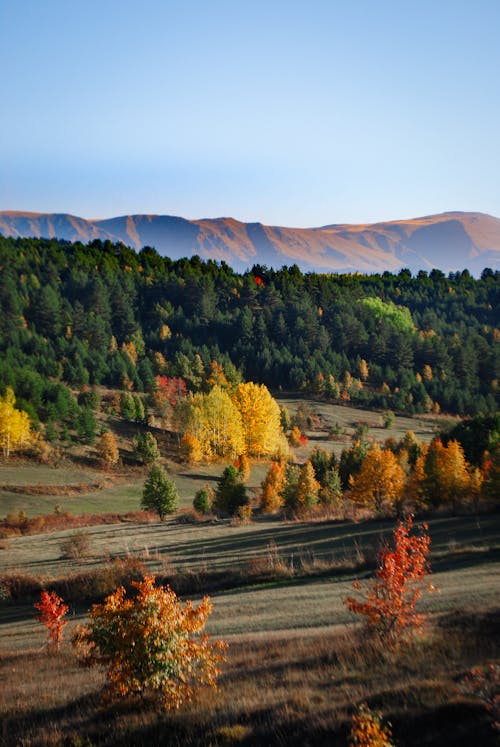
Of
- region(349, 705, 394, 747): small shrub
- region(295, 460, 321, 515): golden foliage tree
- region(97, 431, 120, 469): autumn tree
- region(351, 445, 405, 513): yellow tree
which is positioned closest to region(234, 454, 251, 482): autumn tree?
region(97, 431, 120, 469): autumn tree

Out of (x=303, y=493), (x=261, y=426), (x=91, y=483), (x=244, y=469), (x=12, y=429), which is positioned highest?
(x=12, y=429)

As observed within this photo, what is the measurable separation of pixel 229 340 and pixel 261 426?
72.2 meters

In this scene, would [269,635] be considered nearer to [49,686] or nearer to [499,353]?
[49,686]

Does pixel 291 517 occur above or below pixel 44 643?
below

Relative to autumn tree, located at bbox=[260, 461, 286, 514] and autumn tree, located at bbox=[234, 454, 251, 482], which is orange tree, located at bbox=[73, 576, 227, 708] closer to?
autumn tree, located at bbox=[260, 461, 286, 514]

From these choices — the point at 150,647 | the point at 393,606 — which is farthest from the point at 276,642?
the point at 150,647

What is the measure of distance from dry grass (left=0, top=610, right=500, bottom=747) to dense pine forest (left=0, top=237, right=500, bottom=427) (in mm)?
111321

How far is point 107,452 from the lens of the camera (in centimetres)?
9062

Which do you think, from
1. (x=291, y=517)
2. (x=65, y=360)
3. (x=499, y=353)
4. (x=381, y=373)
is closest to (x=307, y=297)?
(x=381, y=373)

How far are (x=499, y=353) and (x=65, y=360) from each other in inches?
4898

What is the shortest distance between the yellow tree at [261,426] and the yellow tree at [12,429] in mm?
40737

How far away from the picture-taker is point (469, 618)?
1464 centimetres

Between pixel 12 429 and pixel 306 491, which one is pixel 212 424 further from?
pixel 306 491

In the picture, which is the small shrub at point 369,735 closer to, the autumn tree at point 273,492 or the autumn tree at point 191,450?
the autumn tree at point 273,492
